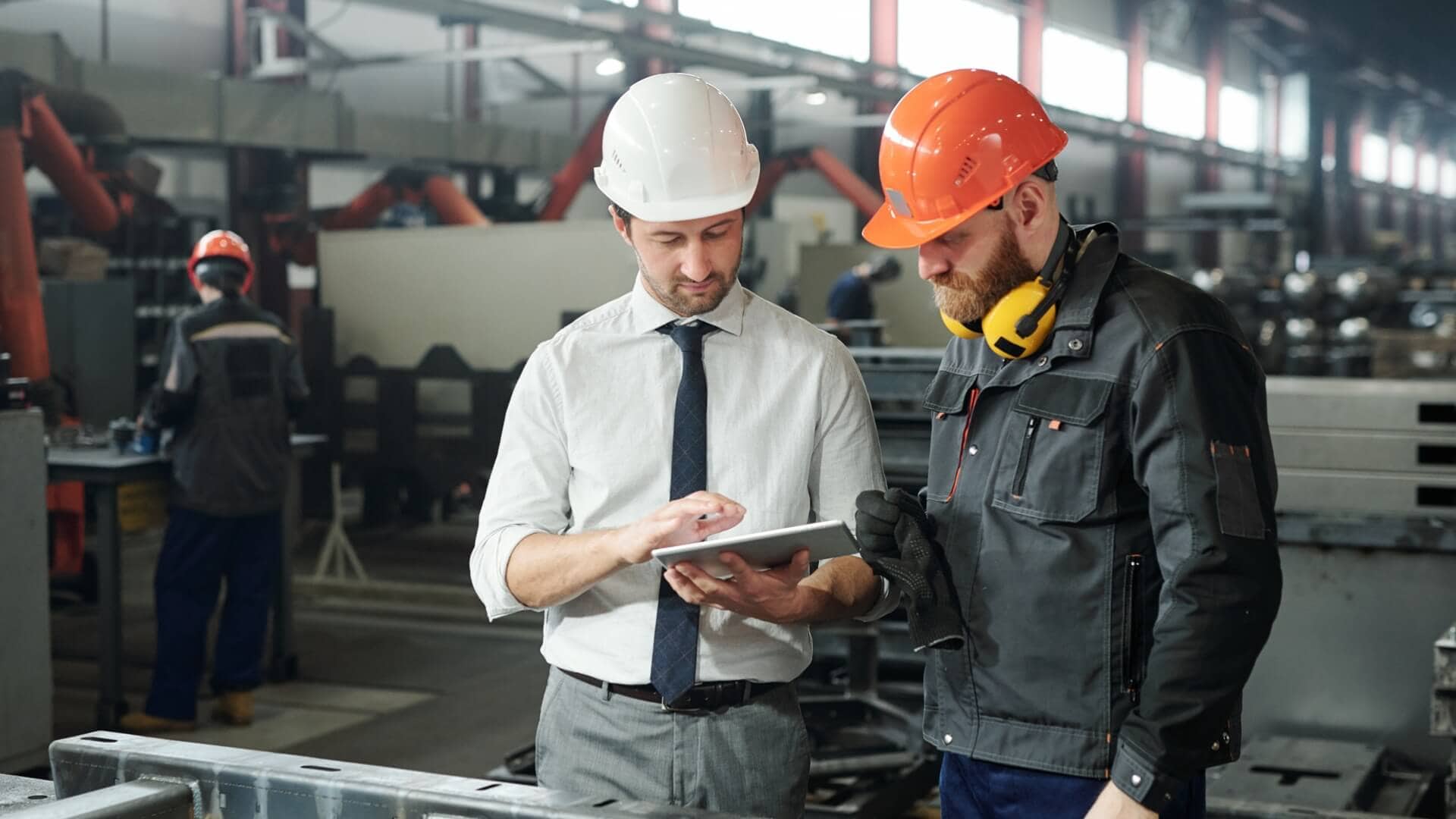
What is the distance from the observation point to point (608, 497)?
1.86 metres

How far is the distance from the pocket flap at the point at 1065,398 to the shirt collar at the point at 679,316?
0.40m

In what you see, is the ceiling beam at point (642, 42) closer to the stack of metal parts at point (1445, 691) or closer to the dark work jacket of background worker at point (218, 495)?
the dark work jacket of background worker at point (218, 495)

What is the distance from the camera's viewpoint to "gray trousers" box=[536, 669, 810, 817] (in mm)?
1824

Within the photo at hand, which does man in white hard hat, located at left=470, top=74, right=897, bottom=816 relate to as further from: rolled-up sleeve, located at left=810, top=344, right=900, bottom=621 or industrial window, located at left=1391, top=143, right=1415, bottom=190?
industrial window, located at left=1391, top=143, right=1415, bottom=190

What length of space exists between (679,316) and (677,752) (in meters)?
0.56

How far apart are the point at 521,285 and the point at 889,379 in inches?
161

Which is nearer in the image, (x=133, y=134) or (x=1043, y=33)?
(x=133, y=134)

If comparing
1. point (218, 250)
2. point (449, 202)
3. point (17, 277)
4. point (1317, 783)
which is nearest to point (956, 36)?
point (449, 202)

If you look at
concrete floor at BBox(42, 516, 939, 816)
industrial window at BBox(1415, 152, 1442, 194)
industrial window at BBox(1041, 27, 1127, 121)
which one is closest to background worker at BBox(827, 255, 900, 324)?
concrete floor at BBox(42, 516, 939, 816)

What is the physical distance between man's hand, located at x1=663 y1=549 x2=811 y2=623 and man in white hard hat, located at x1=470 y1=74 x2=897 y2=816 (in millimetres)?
40

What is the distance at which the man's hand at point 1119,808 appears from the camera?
59.6 inches

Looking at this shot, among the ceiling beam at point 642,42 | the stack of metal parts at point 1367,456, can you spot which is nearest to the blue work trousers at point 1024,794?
the stack of metal parts at point 1367,456

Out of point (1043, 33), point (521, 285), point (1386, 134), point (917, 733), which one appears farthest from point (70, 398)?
point (1386, 134)

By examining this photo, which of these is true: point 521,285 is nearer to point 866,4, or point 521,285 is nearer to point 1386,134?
point 866,4
